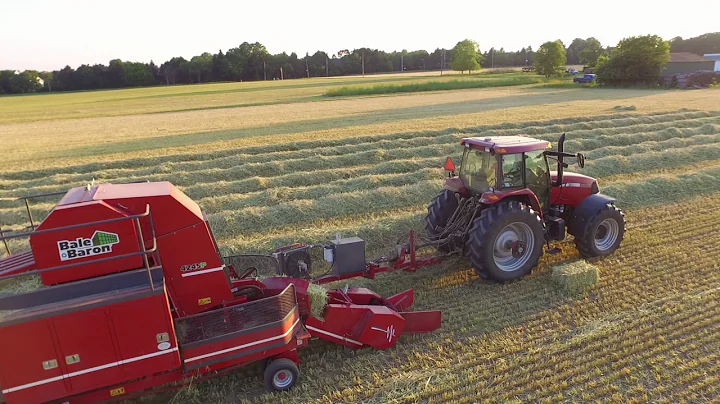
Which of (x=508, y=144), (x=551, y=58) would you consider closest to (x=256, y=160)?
(x=508, y=144)

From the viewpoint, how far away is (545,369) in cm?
509

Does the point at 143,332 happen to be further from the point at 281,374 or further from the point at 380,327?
the point at 380,327

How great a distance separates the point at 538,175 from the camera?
731 centimetres

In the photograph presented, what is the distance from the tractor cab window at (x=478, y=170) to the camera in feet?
23.2

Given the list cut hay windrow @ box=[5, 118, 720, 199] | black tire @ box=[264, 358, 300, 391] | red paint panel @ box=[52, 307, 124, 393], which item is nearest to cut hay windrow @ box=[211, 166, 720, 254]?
black tire @ box=[264, 358, 300, 391]

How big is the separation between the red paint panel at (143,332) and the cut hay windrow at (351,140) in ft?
40.9

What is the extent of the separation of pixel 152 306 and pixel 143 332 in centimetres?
25

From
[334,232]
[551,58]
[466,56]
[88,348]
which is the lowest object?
[334,232]

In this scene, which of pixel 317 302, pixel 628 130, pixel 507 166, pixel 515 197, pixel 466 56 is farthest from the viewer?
pixel 466 56

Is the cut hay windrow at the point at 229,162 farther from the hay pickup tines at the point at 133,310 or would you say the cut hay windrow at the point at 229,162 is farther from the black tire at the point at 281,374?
the black tire at the point at 281,374

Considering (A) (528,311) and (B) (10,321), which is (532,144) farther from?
(B) (10,321)

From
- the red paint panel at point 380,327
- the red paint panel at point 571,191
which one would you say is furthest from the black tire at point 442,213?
the red paint panel at point 380,327

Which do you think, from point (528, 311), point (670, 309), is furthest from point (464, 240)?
point (670, 309)

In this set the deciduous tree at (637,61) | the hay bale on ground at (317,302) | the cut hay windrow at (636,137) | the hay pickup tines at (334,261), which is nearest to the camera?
the hay bale on ground at (317,302)
